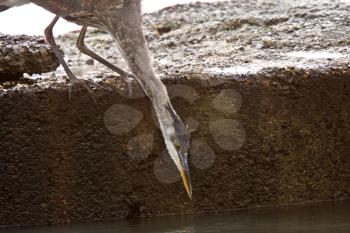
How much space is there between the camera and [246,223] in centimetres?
570

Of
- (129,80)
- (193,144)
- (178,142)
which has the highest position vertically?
(129,80)

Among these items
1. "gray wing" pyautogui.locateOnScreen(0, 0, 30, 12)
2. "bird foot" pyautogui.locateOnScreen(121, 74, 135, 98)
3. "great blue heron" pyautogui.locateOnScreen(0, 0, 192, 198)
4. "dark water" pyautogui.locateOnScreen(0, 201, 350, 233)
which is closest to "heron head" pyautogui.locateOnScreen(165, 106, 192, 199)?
"great blue heron" pyautogui.locateOnScreen(0, 0, 192, 198)

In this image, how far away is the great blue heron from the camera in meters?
5.58

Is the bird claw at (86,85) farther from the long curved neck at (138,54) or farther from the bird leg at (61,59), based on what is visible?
the long curved neck at (138,54)

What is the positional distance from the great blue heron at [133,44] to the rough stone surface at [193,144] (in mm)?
302

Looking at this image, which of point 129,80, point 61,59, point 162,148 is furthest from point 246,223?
point 61,59

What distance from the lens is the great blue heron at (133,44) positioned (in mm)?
5578

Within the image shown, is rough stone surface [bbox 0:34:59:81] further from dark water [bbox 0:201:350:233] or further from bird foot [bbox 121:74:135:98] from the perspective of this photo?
dark water [bbox 0:201:350:233]

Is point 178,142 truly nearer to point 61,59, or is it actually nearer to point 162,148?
point 162,148

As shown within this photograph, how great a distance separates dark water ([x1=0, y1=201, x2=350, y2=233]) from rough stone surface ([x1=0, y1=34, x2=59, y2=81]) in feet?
4.31

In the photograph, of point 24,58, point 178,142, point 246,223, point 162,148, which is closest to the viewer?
point 178,142

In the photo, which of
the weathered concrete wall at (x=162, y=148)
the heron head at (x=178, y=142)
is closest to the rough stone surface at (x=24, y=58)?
the weathered concrete wall at (x=162, y=148)

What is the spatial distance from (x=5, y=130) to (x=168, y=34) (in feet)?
11.7

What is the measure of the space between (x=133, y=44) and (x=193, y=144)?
2.91 feet
